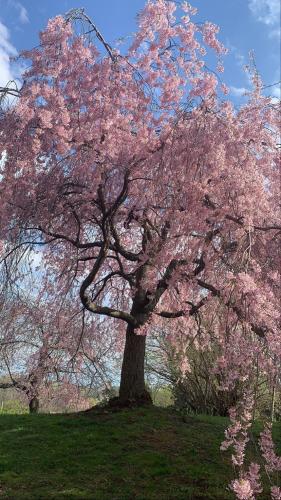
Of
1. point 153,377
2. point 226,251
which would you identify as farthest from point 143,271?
point 153,377

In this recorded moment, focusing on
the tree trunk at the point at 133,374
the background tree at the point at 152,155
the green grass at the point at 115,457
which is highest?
the background tree at the point at 152,155

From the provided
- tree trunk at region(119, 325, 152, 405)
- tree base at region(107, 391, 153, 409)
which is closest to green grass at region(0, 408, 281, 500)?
tree base at region(107, 391, 153, 409)

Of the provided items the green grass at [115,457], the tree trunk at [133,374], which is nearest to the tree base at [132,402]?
the tree trunk at [133,374]

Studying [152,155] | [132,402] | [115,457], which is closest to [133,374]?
[132,402]

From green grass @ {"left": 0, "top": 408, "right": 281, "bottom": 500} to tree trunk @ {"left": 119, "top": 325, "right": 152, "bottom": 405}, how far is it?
13.8 inches

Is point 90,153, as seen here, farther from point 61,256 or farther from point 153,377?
point 153,377

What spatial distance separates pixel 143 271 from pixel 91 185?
2.07m

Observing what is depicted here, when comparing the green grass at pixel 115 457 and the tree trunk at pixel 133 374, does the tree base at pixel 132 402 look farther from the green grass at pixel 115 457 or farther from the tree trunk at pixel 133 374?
the green grass at pixel 115 457

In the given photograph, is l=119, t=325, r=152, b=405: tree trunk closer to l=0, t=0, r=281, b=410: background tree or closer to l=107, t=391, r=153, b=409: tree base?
l=107, t=391, r=153, b=409: tree base

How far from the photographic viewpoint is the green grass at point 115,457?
547 centimetres

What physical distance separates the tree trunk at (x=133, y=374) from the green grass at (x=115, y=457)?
13.8 inches

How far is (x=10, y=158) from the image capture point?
673cm

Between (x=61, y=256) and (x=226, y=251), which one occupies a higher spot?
(x=61, y=256)

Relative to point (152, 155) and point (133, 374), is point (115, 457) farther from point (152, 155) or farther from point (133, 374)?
point (152, 155)
